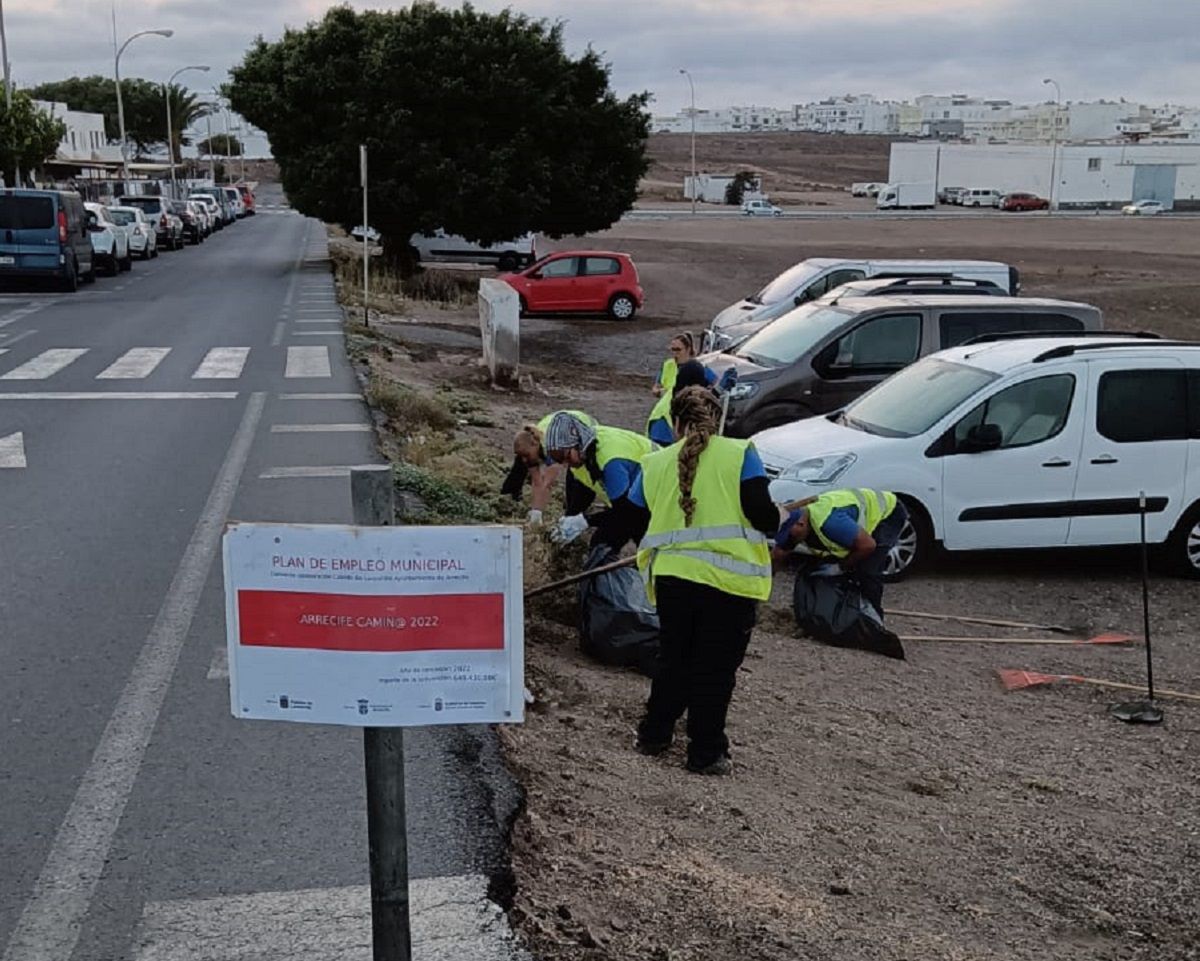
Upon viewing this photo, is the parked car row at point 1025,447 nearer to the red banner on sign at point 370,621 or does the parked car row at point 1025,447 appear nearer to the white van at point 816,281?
the red banner on sign at point 370,621

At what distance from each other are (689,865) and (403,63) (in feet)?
107

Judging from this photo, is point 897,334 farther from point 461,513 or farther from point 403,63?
point 403,63

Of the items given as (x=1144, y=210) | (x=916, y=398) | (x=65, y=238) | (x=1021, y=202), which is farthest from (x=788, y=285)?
(x=1021, y=202)

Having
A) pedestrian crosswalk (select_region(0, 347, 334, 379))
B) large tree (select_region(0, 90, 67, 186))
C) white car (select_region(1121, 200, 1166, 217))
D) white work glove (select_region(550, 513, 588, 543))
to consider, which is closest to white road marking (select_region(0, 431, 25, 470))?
pedestrian crosswalk (select_region(0, 347, 334, 379))

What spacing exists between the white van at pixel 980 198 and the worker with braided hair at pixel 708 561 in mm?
111724

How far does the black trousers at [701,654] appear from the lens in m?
5.56

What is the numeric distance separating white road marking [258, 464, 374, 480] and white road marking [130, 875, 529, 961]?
6.59 metres

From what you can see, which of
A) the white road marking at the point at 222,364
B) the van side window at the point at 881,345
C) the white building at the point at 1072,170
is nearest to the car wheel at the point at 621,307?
the white road marking at the point at 222,364

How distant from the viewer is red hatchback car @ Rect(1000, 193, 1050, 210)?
355ft

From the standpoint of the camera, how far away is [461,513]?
A: 9734mm

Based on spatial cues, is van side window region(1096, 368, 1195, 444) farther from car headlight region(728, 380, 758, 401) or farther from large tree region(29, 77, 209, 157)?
large tree region(29, 77, 209, 157)

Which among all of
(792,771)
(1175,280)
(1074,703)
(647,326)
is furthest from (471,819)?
(1175,280)

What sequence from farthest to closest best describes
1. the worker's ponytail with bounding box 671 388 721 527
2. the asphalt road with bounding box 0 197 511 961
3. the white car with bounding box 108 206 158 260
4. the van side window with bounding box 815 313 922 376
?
the white car with bounding box 108 206 158 260, the van side window with bounding box 815 313 922 376, the worker's ponytail with bounding box 671 388 721 527, the asphalt road with bounding box 0 197 511 961

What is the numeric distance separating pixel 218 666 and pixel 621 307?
24478 mm
